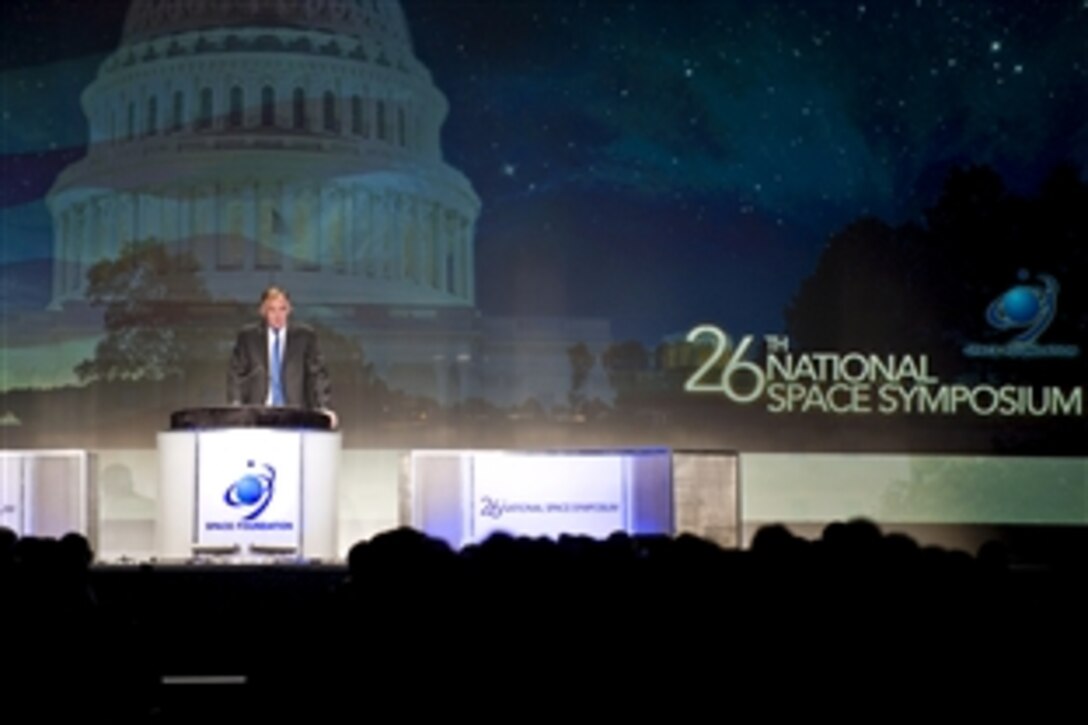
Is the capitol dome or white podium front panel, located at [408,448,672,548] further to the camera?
the capitol dome

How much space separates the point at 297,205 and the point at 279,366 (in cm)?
359

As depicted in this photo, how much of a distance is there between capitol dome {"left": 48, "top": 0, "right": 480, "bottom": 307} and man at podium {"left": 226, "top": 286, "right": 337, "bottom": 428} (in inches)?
120

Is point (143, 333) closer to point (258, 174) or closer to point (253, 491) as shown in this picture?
point (258, 174)

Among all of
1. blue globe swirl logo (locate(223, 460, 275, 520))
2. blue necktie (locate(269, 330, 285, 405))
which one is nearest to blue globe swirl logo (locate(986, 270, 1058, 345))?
blue necktie (locate(269, 330, 285, 405))

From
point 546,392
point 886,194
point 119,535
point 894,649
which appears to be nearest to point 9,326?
point 119,535

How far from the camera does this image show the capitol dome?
1190cm

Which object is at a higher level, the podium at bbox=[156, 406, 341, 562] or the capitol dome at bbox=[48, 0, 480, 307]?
the capitol dome at bbox=[48, 0, 480, 307]

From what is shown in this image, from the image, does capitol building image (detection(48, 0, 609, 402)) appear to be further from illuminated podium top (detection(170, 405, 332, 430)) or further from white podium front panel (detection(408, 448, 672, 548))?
illuminated podium top (detection(170, 405, 332, 430))

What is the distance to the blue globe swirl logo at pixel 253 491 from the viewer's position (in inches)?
281

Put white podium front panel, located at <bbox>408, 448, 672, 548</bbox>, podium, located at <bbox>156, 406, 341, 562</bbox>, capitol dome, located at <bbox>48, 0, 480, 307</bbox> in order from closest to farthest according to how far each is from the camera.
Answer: podium, located at <bbox>156, 406, 341, 562</bbox>, white podium front panel, located at <bbox>408, 448, 672, 548</bbox>, capitol dome, located at <bbox>48, 0, 480, 307</bbox>

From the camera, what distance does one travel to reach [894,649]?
357cm

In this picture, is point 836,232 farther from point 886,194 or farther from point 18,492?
point 18,492

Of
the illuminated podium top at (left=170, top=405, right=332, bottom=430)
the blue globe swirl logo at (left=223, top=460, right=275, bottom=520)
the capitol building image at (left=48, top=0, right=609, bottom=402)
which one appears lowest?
the blue globe swirl logo at (left=223, top=460, right=275, bottom=520)

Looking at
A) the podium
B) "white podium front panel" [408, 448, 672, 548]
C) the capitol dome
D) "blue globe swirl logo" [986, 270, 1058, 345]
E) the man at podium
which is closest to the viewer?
the podium
